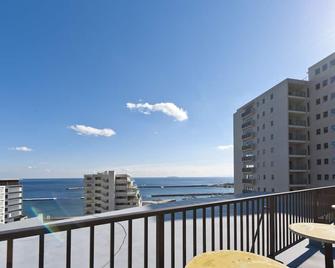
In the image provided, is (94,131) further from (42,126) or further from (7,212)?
(7,212)

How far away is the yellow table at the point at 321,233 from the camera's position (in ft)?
5.95

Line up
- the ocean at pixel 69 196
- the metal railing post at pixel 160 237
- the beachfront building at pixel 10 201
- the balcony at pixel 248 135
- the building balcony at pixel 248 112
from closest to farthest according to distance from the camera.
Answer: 1. the metal railing post at pixel 160 237
2. the balcony at pixel 248 135
3. the building balcony at pixel 248 112
4. the beachfront building at pixel 10 201
5. the ocean at pixel 69 196

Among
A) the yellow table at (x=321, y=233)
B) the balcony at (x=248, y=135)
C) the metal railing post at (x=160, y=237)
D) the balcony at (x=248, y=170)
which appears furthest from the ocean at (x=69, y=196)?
the metal railing post at (x=160, y=237)

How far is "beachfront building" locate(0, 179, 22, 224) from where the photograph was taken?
2042 inches

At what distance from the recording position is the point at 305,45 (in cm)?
994

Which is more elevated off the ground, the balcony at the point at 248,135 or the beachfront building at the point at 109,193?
the balcony at the point at 248,135

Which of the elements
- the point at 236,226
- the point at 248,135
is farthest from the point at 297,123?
the point at 236,226

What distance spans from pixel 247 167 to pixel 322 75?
44.9 feet

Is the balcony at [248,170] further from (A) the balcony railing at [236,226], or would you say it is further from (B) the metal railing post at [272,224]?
(B) the metal railing post at [272,224]

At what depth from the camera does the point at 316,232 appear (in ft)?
6.42

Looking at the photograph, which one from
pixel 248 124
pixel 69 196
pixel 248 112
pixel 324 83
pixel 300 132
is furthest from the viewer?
pixel 69 196

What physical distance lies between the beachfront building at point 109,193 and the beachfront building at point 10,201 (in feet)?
58.0

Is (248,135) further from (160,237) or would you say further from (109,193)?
(109,193)

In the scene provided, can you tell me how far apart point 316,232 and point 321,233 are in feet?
0.12
